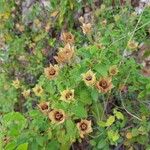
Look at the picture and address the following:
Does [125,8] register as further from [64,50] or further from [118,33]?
[64,50]

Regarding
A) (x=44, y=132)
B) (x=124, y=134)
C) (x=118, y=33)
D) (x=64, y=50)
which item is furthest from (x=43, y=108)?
(x=118, y=33)

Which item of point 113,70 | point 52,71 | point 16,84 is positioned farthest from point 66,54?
point 16,84

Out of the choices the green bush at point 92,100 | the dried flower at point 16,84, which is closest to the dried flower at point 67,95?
the green bush at point 92,100

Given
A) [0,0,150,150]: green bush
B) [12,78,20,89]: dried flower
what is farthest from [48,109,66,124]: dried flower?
[12,78,20,89]: dried flower

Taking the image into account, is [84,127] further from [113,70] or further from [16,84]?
[16,84]

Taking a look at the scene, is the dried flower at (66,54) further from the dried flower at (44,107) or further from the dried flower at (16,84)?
the dried flower at (16,84)

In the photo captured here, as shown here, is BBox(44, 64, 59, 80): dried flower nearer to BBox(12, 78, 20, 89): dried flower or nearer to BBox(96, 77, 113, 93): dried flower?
BBox(96, 77, 113, 93): dried flower

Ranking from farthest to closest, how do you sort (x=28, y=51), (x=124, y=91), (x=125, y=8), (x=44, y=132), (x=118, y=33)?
(x=28, y=51) → (x=125, y=8) → (x=118, y=33) → (x=124, y=91) → (x=44, y=132)
